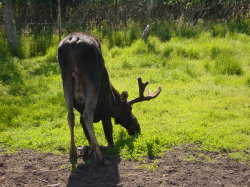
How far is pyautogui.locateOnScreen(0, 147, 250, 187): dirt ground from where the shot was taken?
594cm

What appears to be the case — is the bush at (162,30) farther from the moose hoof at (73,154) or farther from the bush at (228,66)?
the moose hoof at (73,154)

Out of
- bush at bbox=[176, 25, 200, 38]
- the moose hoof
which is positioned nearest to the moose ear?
the moose hoof

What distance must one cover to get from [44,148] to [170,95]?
3775 millimetres

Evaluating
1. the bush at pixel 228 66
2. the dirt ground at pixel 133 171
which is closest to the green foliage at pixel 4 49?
the bush at pixel 228 66

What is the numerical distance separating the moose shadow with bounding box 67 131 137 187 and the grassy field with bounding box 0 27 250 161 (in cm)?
16

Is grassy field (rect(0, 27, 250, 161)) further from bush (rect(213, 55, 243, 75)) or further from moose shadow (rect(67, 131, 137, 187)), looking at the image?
moose shadow (rect(67, 131, 137, 187))

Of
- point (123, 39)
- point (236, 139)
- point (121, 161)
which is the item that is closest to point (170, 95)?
point (236, 139)

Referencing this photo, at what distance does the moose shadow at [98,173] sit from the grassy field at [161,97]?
0.16 meters

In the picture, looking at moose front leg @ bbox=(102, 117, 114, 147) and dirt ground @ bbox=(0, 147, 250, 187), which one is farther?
moose front leg @ bbox=(102, 117, 114, 147)

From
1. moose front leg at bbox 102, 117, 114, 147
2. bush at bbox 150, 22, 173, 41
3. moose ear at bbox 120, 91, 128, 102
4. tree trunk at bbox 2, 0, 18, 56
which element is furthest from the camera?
bush at bbox 150, 22, 173, 41

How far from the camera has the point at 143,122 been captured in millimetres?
8422

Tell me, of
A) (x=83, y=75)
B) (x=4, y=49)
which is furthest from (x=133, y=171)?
(x=4, y=49)

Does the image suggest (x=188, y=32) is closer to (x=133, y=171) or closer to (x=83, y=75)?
(x=83, y=75)

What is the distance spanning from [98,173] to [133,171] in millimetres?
534
